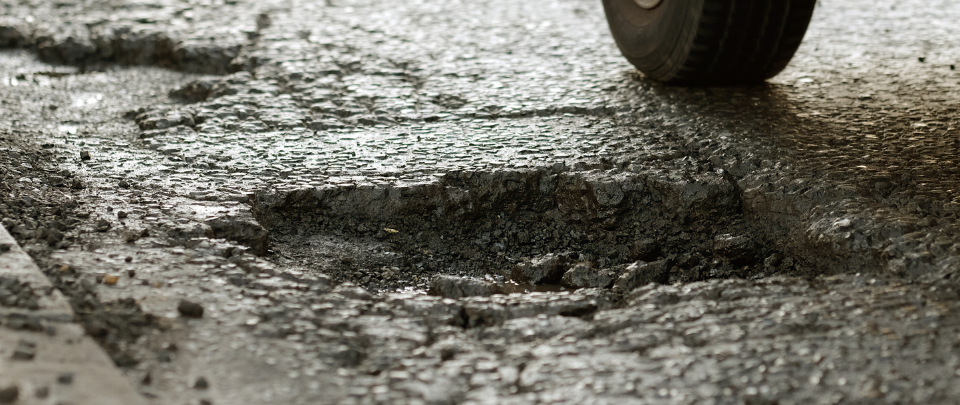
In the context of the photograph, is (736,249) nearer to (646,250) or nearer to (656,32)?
(646,250)

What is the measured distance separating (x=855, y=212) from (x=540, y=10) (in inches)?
95.8

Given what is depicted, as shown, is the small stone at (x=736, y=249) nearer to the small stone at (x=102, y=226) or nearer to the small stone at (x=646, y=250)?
the small stone at (x=646, y=250)

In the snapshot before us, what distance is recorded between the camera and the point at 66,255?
1671mm

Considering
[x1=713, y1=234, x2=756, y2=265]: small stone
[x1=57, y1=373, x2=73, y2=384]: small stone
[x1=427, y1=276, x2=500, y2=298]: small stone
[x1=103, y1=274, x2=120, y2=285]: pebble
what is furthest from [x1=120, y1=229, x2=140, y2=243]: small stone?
[x1=713, y1=234, x2=756, y2=265]: small stone

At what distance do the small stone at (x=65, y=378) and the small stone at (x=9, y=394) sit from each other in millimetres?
59

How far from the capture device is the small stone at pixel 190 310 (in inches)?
57.8

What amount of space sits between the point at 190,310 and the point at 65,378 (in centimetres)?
26

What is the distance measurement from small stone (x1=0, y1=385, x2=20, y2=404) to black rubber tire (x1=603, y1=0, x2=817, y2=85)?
210cm

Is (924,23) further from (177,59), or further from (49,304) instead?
(49,304)

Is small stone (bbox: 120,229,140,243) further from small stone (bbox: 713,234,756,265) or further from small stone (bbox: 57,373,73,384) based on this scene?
small stone (bbox: 713,234,756,265)

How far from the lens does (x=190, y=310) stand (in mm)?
1467

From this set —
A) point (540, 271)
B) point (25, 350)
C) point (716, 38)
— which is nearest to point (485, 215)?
point (540, 271)

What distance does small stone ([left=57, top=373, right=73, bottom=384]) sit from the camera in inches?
48.9

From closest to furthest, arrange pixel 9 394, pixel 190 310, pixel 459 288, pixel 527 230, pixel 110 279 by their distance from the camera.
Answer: pixel 9 394, pixel 190 310, pixel 110 279, pixel 459 288, pixel 527 230
